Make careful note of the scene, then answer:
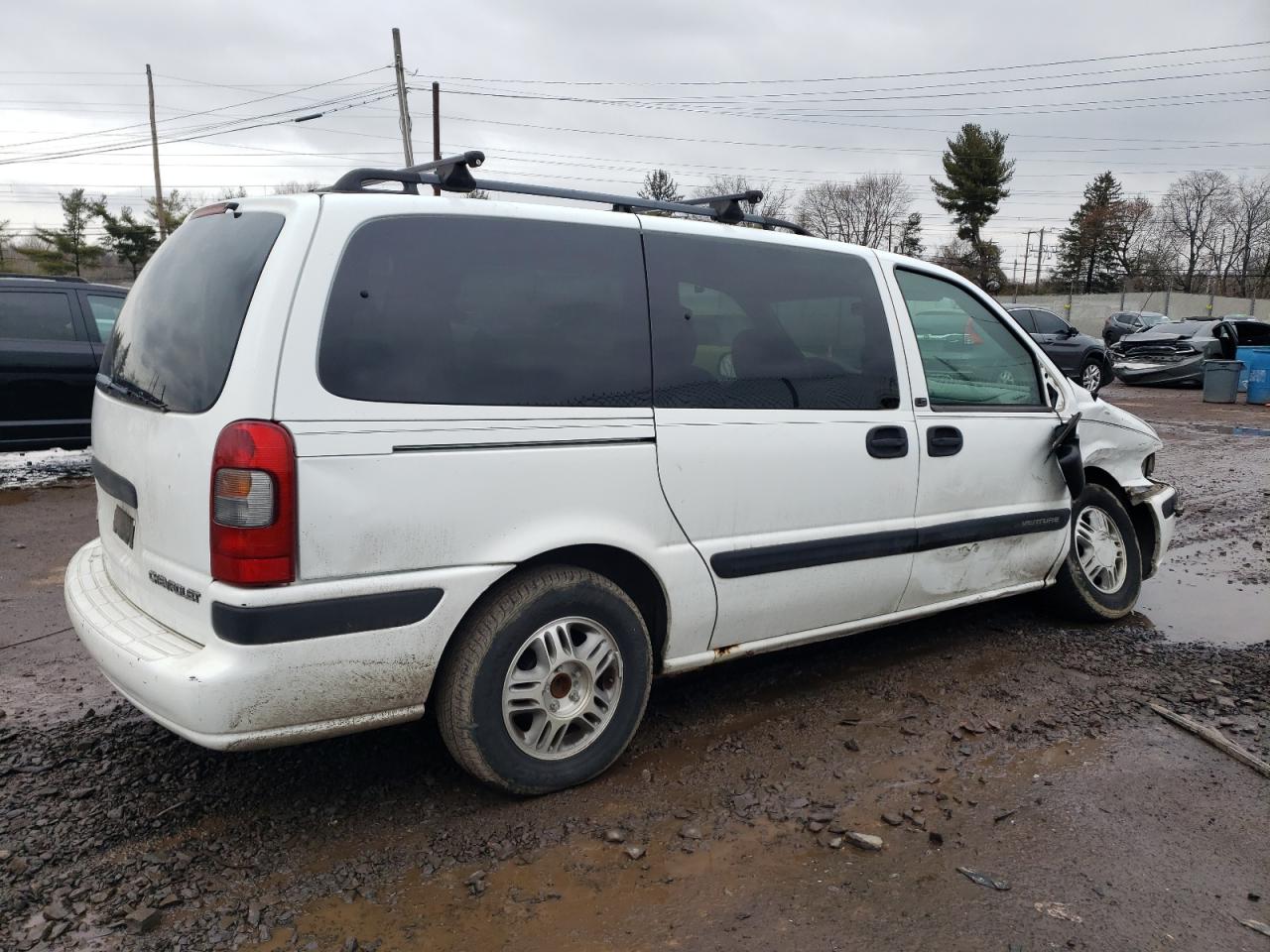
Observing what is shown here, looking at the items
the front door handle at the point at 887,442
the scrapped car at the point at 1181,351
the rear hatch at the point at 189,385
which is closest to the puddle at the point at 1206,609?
the front door handle at the point at 887,442

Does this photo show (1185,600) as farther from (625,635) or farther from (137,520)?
(137,520)

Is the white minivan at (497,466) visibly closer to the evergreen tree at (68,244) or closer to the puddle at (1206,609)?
the puddle at (1206,609)

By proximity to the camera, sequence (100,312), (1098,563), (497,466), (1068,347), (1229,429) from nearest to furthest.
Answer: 1. (497,466)
2. (1098,563)
3. (100,312)
4. (1229,429)
5. (1068,347)

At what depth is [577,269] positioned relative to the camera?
10.2 feet

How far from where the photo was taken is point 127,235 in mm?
42406

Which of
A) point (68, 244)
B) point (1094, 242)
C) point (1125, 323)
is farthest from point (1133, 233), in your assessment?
point (68, 244)

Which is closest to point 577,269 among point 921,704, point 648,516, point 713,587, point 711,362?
point 711,362

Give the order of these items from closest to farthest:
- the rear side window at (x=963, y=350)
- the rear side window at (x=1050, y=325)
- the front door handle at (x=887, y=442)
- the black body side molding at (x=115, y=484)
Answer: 1. the black body side molding at (x=115, y=484)
2. the front door handle at (x=887, y=442)
3. the rear side window at (x=963, y=350)
4. the rear side window at (x=1050, y=325)

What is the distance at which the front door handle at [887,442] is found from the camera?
Result: 3.71 metres

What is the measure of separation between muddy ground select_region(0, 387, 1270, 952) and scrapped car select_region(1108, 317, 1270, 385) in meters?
18.5

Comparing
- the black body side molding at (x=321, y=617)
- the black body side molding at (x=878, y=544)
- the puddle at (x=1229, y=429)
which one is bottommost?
the puddle at (x=1229, y=429)

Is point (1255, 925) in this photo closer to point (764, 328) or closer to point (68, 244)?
point (764, 328)

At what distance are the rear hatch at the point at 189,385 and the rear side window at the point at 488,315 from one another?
0.17 m

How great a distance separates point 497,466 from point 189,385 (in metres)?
0.87
